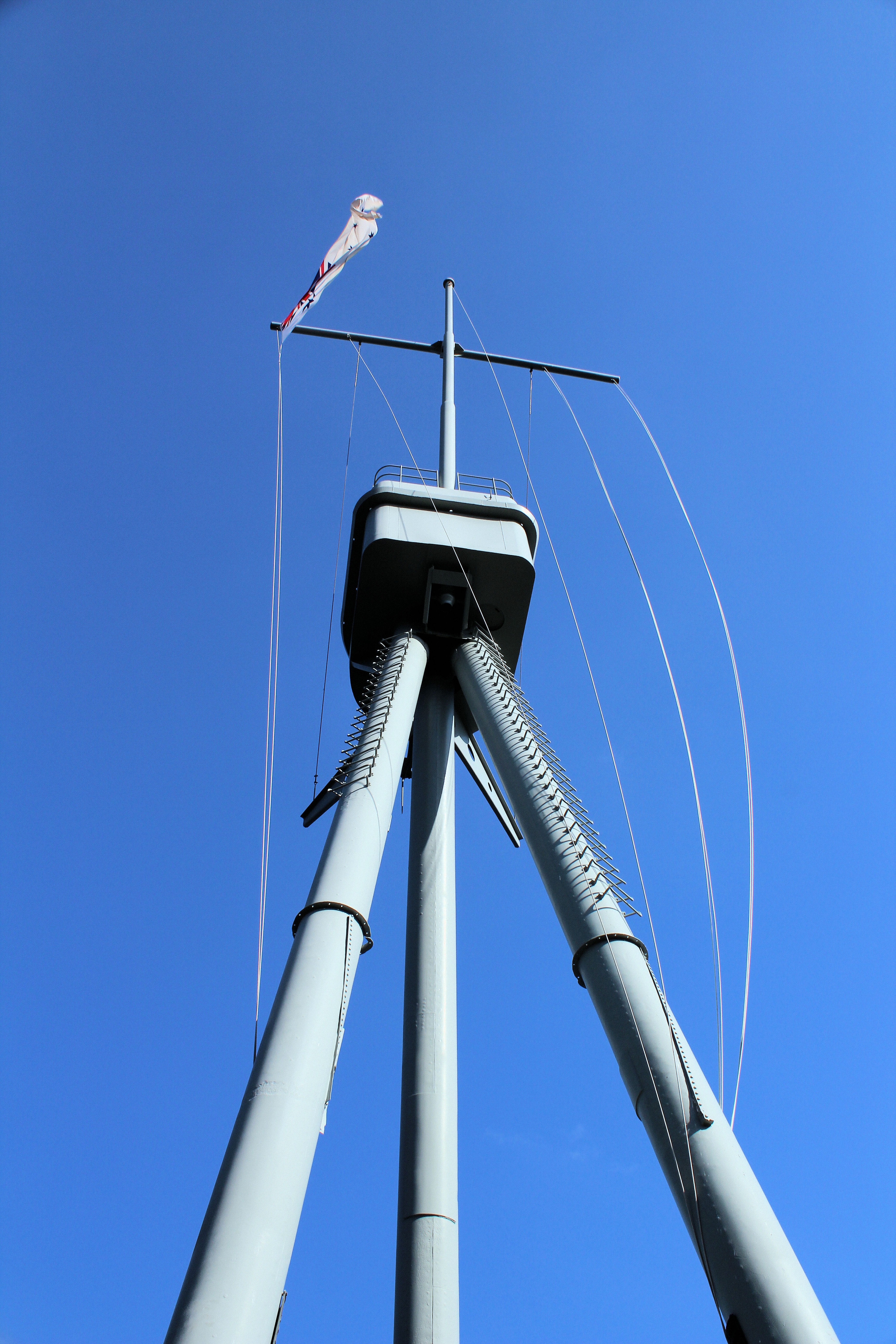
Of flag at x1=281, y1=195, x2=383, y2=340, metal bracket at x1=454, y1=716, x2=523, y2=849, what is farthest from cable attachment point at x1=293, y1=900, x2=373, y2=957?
flag at x1=281, y1=195, x2=383, y2=340

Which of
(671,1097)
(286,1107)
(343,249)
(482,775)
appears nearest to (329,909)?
(286,1107)

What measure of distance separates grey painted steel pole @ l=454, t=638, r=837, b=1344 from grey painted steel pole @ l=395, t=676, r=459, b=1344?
97.2 inches

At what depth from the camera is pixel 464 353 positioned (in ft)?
62.8

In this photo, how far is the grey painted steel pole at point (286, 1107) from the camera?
16.3ft

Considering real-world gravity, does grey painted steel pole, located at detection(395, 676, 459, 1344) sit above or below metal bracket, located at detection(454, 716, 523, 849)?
below

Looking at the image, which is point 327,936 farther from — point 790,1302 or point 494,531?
point 494,531

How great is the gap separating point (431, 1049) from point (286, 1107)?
4504mm

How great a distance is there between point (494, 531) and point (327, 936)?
8.05m

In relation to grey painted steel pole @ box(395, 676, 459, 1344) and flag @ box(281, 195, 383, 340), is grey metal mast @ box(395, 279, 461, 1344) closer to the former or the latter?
grey painted steel pole @ box(395, 676, 459, 1344)

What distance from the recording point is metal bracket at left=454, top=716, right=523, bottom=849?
1388 centimetres

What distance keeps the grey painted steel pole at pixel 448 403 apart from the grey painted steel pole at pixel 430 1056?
3.89 meters

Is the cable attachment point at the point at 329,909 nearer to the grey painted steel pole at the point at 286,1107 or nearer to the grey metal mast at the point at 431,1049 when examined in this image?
the grey painted steel pole at the point at 286,1107

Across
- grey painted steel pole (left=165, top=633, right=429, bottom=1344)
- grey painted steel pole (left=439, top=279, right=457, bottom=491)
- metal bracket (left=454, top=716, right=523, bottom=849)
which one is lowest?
grey painted steel pole (left=165, top=633, right=429, bottom=1344)

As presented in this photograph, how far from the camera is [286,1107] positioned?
6.07 m
